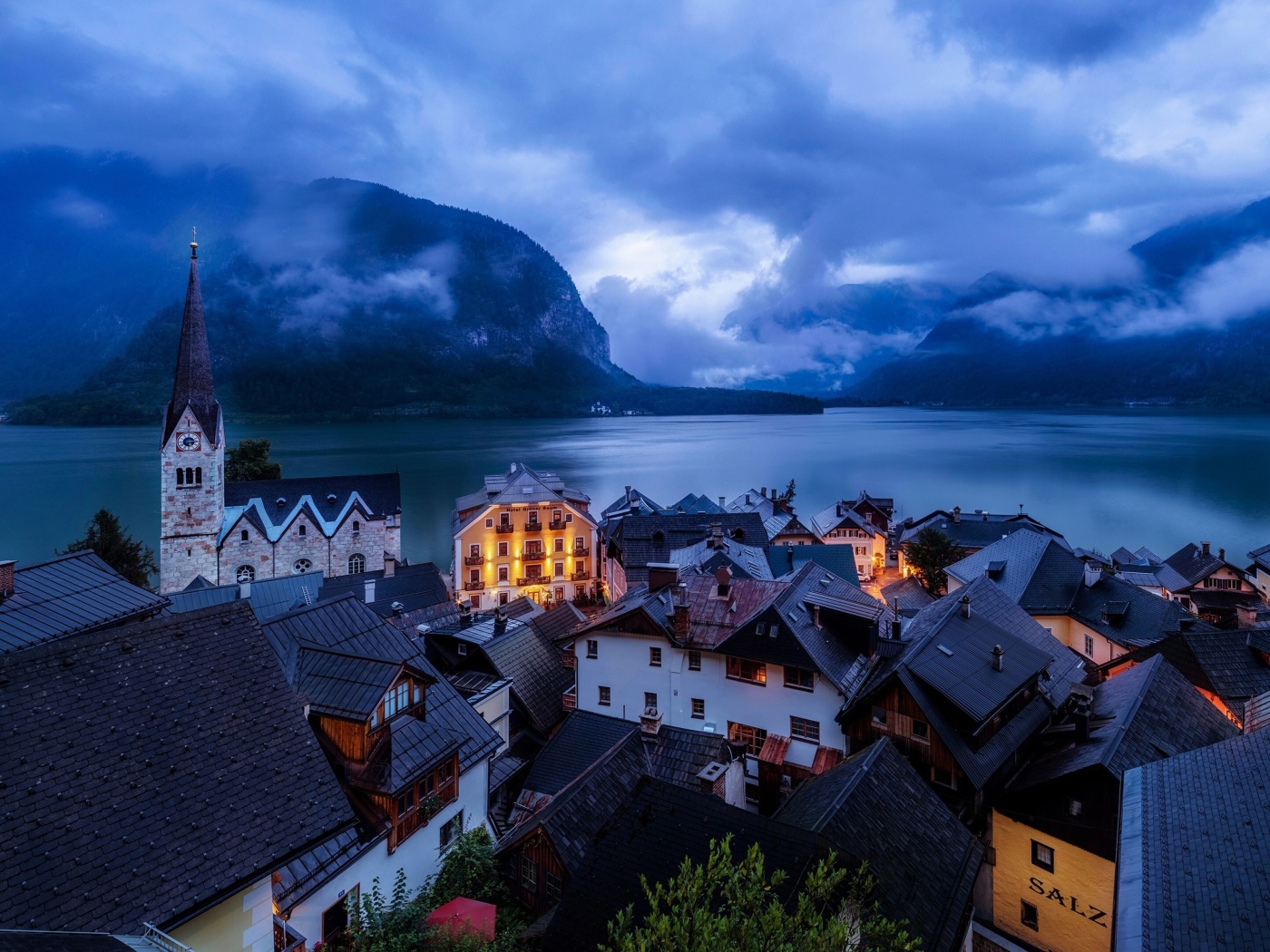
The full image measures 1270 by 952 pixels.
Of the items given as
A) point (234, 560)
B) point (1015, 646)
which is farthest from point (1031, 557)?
point (234, 560)

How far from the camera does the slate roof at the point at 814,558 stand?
144ft

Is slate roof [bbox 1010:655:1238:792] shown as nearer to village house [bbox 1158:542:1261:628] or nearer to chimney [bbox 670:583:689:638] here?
chimney [bbox 670:583:689:638]

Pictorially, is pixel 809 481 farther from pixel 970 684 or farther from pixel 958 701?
pixel 958 701

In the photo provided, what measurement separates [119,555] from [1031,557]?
58817 millimetres

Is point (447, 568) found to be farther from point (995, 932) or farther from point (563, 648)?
point (995, 932)

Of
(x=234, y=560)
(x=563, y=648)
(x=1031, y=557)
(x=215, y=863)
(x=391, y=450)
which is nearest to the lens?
(x=215, y=863)

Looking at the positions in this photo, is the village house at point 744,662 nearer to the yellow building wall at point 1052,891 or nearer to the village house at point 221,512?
the yellow building wall at point 1052,891

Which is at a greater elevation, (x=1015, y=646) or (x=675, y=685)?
(x=1015, y=646)

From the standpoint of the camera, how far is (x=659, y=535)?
46.6 m

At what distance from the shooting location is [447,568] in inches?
2650

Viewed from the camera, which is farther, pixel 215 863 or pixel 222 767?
pixel 222 767

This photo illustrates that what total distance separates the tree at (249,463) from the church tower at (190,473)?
2359cm

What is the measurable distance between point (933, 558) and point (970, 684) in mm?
38989

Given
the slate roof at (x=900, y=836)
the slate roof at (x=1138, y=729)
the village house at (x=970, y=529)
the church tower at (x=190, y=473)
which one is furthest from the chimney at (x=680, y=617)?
the church tower at (x=190, y=473)
